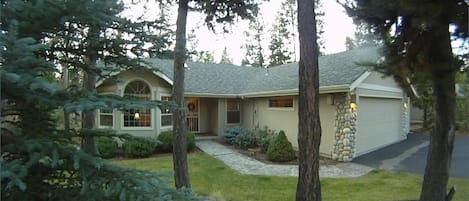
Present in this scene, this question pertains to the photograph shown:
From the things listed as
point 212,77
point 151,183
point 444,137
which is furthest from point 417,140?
point 151,183

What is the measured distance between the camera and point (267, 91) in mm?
15453

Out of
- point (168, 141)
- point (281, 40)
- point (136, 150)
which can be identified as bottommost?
point (136, 150)

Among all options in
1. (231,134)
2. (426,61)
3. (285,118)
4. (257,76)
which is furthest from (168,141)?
(426,61)

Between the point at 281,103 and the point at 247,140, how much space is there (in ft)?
7.43

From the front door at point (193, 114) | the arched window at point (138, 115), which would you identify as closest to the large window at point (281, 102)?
the front door at point (193, 114)

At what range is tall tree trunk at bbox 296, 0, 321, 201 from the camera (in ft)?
17.9

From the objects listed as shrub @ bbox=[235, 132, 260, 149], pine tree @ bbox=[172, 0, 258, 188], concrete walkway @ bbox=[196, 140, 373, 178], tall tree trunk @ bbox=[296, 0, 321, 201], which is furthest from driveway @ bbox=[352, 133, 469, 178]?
pine tree @ bbox=[172, 0, 258, 188]

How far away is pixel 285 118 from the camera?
14820mm

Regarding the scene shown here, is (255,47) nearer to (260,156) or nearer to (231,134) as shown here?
(231,134)

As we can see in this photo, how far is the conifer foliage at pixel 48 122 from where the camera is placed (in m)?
1.88

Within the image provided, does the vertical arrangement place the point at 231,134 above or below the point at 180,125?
below

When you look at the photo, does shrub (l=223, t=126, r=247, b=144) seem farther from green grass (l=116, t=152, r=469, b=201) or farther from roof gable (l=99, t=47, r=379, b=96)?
green grass (l=116, t=152, r=469, b=201)

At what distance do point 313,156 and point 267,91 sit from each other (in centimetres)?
1007

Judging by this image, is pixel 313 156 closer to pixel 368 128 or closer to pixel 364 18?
pixel 364 18
